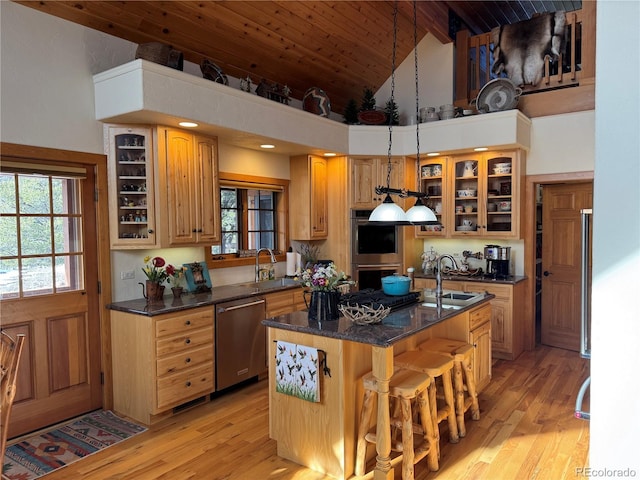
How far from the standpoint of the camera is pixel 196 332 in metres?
3.72

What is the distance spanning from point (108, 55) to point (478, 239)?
450 centimetres

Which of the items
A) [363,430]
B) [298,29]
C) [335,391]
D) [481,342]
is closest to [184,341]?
[335,391]

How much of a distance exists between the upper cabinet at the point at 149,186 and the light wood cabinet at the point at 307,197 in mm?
1723

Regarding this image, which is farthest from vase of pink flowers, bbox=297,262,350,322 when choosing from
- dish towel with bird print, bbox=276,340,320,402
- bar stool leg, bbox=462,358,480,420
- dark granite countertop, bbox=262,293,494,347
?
bar stool leg, bbox=462,358,480,420

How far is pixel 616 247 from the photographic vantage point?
107cm

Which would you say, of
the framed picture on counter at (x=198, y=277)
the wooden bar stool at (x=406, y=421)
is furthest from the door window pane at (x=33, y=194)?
the wooden bar stool at (x=406, y=421)

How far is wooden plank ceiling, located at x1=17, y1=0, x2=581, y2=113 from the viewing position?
148 inches

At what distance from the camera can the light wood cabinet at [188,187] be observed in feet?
12.5

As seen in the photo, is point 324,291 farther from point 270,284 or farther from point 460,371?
point 270,284

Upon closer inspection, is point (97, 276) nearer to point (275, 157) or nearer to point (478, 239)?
point (275, 157)

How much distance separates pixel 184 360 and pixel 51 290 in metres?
1.14

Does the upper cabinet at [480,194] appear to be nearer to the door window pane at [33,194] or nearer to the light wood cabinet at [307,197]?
the light wood cabinet at [307,197]

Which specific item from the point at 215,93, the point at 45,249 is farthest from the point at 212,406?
the point at 215,93

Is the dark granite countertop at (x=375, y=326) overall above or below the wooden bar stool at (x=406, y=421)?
above
